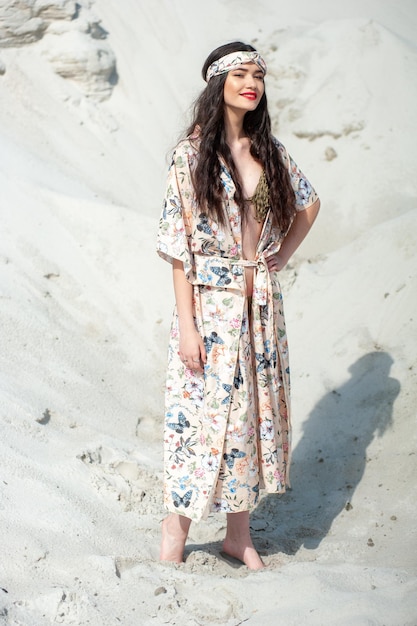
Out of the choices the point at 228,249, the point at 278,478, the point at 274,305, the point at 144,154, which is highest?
the point at 228,249

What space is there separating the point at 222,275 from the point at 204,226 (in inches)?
7.0

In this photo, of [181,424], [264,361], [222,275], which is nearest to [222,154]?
[222,275]

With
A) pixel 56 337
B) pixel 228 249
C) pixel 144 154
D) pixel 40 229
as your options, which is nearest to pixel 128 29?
pixel 144 154

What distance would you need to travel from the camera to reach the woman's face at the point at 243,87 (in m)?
2.88

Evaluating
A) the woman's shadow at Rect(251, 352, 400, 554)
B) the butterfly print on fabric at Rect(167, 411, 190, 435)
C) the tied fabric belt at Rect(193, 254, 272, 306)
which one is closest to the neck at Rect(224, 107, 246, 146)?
the tied fabric belt at Rect(193, 254, 272, 306)

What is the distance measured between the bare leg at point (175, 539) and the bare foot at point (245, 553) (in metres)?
0.19

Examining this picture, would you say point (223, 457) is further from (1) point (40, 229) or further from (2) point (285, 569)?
(1) point (40, 229)

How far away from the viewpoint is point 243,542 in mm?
3158

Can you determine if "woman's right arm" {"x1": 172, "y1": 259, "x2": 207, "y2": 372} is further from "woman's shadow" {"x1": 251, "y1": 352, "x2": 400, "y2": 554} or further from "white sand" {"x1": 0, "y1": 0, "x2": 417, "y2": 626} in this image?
"woman's shadow" {"x1": 251, "y1": 352, "x2": 400, "y2": 554}

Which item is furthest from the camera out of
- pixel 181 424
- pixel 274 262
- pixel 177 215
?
pixel 274 262

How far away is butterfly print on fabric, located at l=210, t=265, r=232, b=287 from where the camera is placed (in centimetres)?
291

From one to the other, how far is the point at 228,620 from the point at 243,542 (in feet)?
1.54

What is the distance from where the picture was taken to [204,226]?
2.88 metres

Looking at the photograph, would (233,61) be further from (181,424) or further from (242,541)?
(242,541)
